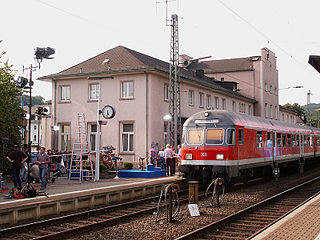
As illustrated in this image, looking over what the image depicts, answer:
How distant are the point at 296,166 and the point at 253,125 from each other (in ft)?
37.7

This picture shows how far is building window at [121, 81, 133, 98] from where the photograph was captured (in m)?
29.6

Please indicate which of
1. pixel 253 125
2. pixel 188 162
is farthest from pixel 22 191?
pixel 253 125

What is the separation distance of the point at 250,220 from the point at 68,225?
4.73 metres

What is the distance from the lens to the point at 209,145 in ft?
55.7

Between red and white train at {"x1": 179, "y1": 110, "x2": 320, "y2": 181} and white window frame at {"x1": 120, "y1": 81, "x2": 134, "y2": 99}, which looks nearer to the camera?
red and white train at {"x1": 179, "y1": 110, "x2": 320, "y2": 181}

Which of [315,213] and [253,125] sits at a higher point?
[253,125]

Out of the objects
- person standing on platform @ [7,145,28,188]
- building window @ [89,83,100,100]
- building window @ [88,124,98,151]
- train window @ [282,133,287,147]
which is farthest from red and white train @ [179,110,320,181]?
building window @ [89,83,100,100]

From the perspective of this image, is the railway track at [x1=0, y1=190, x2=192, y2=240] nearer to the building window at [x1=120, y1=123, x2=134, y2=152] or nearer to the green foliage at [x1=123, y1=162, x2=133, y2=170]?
the green foliage at [x1=123, y1=162, x2=133, y2=170]

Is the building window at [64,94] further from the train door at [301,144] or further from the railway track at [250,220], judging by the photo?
the railway track at [250,220]

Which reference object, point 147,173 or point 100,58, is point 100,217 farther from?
point 100,58

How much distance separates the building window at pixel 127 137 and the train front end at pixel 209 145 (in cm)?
1156

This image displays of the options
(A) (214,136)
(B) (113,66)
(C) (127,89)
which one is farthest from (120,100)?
(A) (214,136)

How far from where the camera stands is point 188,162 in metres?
17.4

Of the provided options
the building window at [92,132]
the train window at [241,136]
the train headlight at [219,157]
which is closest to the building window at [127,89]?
the building window at [92,132]
